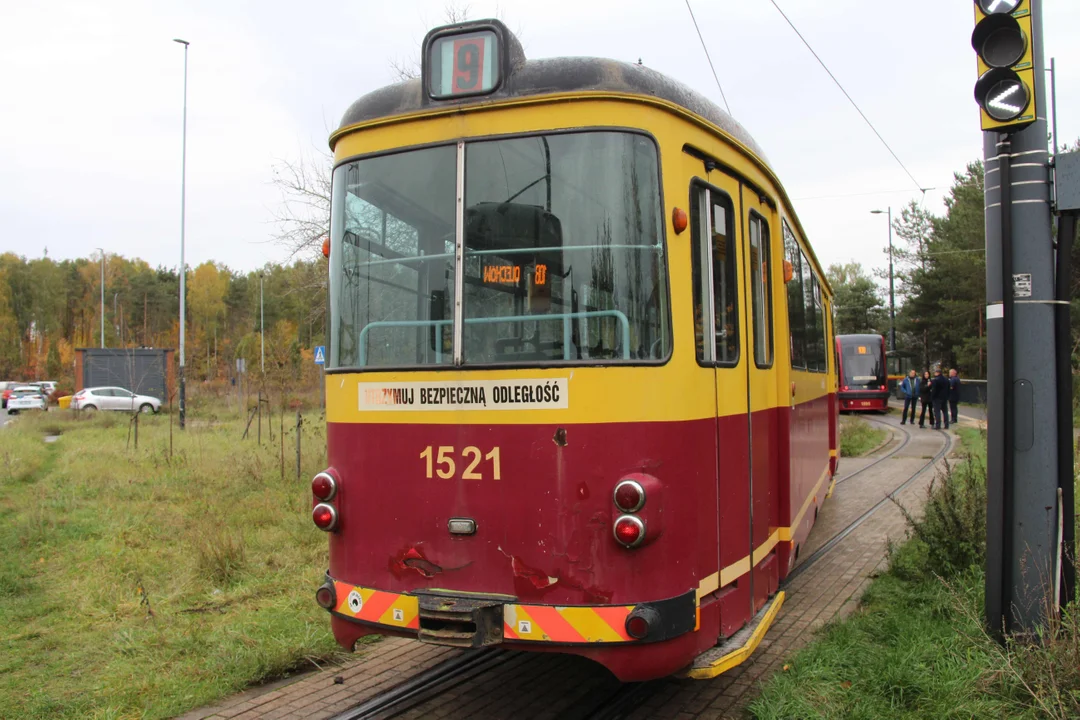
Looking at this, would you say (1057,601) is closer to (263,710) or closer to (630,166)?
(630,166)

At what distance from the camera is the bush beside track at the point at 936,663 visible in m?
4.11

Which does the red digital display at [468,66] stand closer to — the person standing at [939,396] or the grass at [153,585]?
the grass at [153,585]

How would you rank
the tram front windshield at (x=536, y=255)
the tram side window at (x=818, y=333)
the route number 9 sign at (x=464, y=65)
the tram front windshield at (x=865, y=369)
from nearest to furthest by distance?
the tram front windshield at (x=536, y=255)
the route number 9 sign at (x=464, y=65)
the tram side window at (x=818, y=333)
the tram front windshield at (x=865, y=369)

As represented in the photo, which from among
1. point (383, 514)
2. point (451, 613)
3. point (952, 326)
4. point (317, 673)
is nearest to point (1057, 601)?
point (451, 613)

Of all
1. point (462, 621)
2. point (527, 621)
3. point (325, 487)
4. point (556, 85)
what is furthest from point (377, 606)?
Answer: point (556, 85)

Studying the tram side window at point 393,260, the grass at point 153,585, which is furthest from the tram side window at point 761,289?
the grass at point 153,585

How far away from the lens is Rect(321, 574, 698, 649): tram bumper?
12.4ft

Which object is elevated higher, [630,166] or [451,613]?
[630,166]

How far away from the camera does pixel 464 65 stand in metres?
4.25

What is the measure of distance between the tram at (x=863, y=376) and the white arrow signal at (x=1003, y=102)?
2807 centimetres

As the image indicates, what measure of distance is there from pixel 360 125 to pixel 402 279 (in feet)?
3.02

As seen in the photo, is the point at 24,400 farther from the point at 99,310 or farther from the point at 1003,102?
the point at 1003,102

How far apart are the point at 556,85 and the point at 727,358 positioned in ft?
5.71

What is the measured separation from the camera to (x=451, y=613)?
3.89 metres
